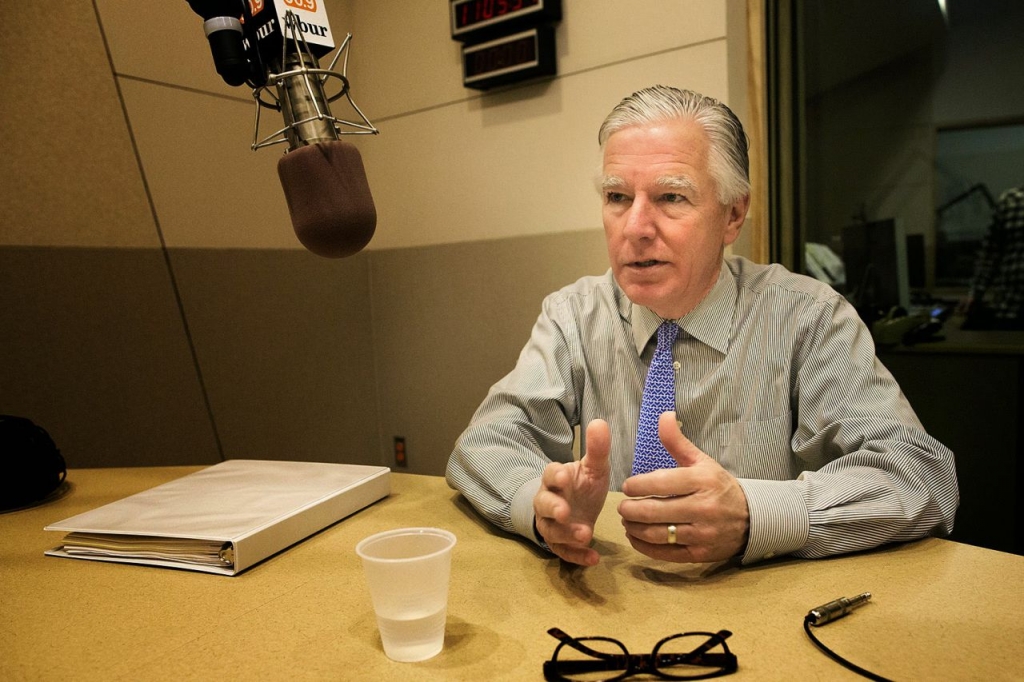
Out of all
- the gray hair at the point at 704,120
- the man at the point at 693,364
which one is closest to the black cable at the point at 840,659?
the man at the point at 693,364

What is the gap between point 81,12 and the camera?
2.17 m

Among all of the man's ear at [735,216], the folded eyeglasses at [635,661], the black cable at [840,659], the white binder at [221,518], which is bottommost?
the black cable at [840,659]

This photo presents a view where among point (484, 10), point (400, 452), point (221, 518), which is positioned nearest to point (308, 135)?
point (221, 518)

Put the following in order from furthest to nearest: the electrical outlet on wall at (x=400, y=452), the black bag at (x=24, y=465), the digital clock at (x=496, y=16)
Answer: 1. the electrical outlet on wall at (x=400, y=452)
2. the digital clock at (x=496, y=16)
3. the black bag at (x=24, y=465)

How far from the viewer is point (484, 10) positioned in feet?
8.86

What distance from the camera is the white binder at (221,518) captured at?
936mm

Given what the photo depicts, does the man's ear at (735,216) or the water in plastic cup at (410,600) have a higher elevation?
the man's ear at (735,216)

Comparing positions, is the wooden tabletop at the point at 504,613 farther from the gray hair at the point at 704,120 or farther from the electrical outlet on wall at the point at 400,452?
the electrical outlet on wall at the point at 400,452

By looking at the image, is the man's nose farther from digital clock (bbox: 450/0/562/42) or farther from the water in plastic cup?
digital clock (bbox: 450/0/562/42)

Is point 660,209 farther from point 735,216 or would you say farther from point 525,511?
point 525,511

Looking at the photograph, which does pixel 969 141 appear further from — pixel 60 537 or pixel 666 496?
pixel 60 537

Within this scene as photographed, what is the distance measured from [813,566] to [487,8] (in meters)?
2.46

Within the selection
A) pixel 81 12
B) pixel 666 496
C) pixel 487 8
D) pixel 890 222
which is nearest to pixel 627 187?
pixel 666 496

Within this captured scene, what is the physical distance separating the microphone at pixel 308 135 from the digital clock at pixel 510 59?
70.4 inches
